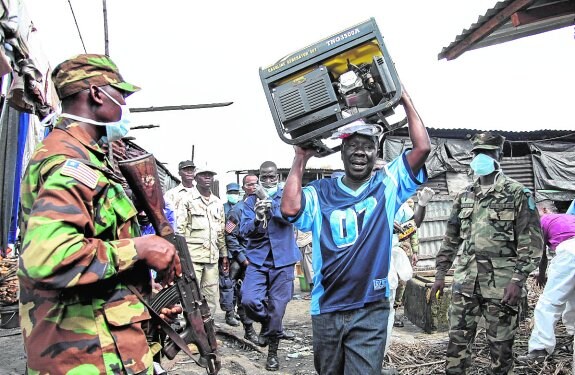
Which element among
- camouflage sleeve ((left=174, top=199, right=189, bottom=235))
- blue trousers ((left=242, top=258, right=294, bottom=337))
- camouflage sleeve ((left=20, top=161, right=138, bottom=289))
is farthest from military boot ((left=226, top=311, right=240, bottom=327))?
camouflage sleeve ((left=20, top=161, right=138, bottom=289))

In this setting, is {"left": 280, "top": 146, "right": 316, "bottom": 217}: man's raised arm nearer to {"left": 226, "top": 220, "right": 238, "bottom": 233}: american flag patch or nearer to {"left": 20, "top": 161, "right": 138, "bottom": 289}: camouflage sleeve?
{"left": 20, "top": 161, "right": 138, "bottom": 289}: camouflage sleeve

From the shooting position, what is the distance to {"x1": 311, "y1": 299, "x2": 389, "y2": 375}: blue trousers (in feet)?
9.27

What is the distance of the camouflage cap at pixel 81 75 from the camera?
2.03 meters

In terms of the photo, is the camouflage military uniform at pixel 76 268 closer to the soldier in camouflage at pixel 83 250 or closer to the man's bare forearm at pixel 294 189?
the soldier in camouflage at pixel 83 250

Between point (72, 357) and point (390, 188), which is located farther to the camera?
point (390, 188)

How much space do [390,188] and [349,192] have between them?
267 mm

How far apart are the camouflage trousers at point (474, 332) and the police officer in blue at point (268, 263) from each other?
202 centimetres

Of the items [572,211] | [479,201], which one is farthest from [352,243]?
[572,211]

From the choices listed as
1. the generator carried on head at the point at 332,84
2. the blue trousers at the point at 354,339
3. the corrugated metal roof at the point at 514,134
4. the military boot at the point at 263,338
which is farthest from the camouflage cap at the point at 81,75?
the corrugated metal roof at the point at 514,134

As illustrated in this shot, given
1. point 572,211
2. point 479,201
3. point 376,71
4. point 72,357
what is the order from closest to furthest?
point 72,357
point 376,71
point 479,201
point 572,211

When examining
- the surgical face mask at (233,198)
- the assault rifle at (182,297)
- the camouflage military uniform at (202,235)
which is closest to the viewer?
the assault rifle at (182,297)

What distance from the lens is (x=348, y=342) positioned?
2883 millimetres

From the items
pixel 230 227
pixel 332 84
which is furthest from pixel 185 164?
pixel 332 84

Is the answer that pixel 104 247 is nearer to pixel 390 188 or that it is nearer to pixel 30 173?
pixel 30 173
